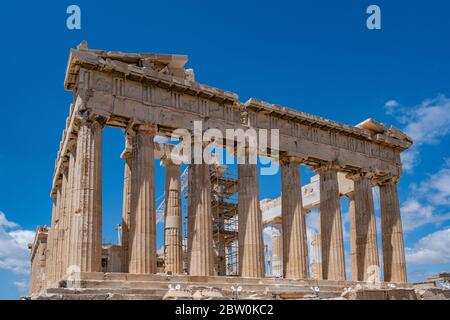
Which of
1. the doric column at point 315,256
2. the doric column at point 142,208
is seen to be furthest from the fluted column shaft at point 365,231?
the doric column at point 142,208

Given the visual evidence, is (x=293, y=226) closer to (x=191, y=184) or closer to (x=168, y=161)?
(x=191, y=184)

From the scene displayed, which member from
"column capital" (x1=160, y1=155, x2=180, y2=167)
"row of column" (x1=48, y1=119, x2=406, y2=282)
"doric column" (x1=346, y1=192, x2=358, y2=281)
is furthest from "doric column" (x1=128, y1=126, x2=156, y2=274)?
"doric column" (x1=346, y1=192, x2=358, y2=281)

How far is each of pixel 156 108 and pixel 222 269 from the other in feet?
51.7

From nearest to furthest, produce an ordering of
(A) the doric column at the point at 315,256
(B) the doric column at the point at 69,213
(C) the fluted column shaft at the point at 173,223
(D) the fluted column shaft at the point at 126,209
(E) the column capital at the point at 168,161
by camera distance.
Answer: (B) the doric column at the point at 69,213 < (D) the fluted column shaft at the point at 126,209 < (C) the fluted column shaft at the point at 173,223 < (E) the column capital at the point at 168,161 < (A) the doric column at the point at 315,256

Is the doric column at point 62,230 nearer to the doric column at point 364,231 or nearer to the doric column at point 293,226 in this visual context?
the doric column at point 293,226

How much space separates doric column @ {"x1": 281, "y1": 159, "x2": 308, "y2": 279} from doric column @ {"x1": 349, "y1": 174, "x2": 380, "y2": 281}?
199 inches

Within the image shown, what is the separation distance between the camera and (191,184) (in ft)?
87.6

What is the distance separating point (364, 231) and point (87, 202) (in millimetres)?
17324

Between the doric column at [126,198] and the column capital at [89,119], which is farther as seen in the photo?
the doric column at [126,198]

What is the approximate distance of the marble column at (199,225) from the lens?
2525 centimetres

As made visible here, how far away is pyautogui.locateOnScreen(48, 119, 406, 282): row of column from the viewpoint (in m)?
22.8

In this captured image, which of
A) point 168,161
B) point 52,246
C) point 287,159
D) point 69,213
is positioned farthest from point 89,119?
point 287,159

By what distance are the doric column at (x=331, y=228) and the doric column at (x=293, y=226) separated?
218 cm
